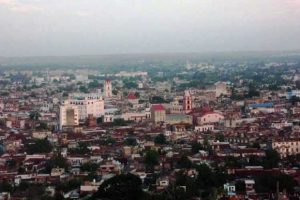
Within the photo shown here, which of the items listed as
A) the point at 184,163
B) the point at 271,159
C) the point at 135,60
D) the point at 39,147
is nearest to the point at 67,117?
the point at 39,147

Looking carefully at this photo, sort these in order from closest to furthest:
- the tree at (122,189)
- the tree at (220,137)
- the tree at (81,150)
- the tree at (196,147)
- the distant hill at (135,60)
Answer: the tree at (122,189) → the tree at (196,147) → the tree at (81,150) → the tree at (220,137) → the distant hill at (135,60)

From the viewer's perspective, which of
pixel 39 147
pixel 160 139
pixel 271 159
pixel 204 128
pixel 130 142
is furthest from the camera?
pixel 204 128

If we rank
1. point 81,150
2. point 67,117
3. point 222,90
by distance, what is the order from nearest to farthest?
point 81,150
point 67,117
point 222,90

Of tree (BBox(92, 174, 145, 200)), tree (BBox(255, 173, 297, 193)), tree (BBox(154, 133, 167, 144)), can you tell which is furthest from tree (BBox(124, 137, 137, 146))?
tree (BBox(92, 174, 145, 200))

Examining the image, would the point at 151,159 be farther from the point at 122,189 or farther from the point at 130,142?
the point at 122,189

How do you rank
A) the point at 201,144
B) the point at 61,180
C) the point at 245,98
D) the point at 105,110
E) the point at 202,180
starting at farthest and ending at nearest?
the point at 245,98 < the point at 105,110 < the point at 201,144 < the point at 61,180 < the point at 202,180

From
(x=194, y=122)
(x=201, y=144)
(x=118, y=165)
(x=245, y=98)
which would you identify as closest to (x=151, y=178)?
(x=118, y=165)

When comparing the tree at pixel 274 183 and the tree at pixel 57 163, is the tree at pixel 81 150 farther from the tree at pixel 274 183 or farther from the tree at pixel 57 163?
the tree at pixel 274 183

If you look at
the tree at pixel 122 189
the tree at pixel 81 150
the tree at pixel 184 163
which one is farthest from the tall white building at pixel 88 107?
the tree at pixel 122 189

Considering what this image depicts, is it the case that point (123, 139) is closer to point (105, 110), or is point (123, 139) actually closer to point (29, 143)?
point (29, 143)
